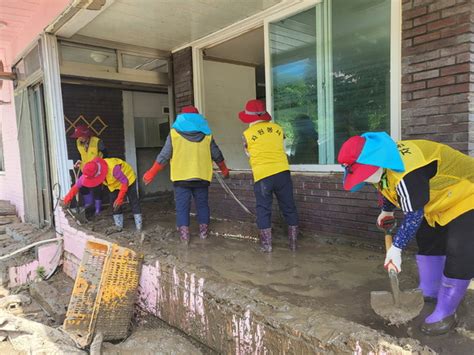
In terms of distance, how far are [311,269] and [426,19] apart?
91.4 inches

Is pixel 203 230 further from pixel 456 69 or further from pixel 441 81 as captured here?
pixel 456 69

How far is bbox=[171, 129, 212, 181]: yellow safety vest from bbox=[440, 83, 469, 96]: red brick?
2.34 meters

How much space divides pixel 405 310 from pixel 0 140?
10103 millimetres

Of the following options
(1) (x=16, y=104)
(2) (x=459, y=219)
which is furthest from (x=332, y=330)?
(1) (x=16, y=104)

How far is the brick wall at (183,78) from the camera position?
580cm

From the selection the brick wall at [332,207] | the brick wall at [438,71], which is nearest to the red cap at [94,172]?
the brick wall at [332,207]

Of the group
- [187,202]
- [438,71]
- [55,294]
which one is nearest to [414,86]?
[438,71]

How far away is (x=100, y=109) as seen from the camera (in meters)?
8.02

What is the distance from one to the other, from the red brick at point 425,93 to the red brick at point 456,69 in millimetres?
144

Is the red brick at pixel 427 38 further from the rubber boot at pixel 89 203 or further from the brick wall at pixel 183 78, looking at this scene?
the rubber boot at pixel 89 203

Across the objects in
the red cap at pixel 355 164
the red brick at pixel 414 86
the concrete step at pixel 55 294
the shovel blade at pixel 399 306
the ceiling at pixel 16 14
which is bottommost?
the concrete step at pixel 55 294

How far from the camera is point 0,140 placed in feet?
30.7

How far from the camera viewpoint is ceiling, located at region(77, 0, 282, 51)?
433 centimetres

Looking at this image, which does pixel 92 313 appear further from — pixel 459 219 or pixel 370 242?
pixel 459 219
